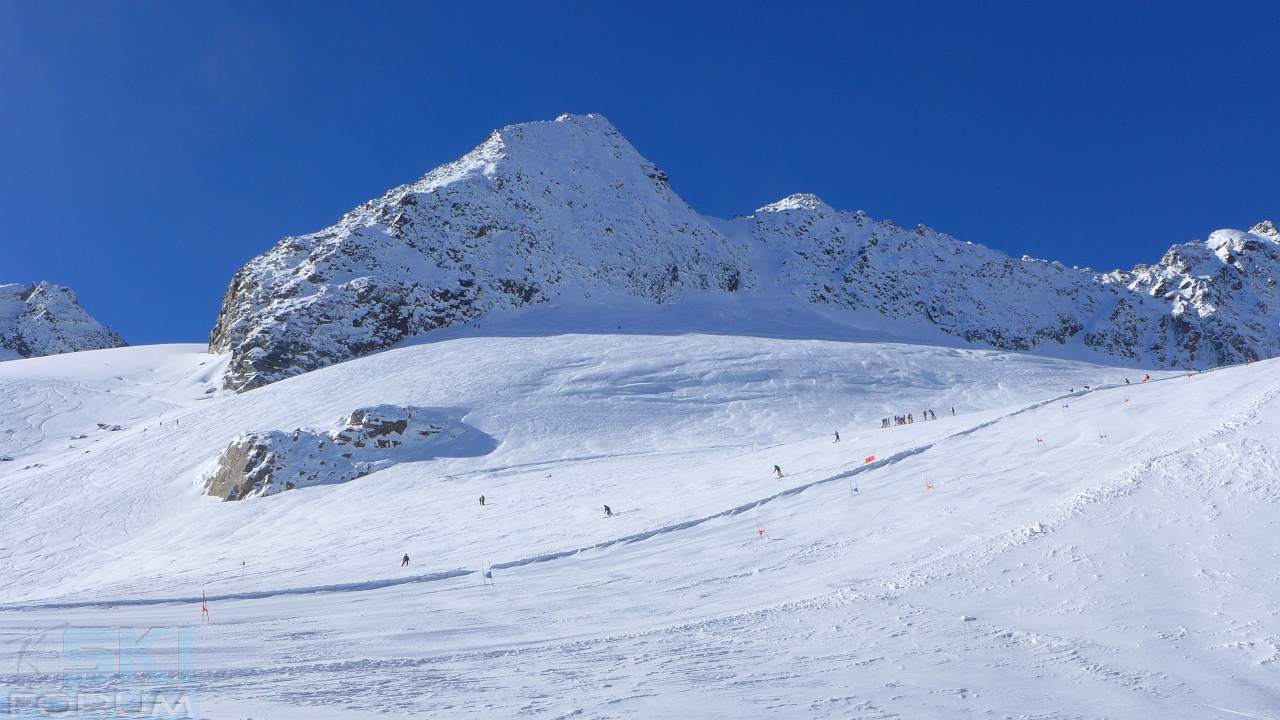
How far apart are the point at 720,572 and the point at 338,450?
2658cm

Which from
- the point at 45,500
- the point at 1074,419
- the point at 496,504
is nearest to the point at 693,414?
the point at 496,504

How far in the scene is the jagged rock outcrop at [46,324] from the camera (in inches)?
3912

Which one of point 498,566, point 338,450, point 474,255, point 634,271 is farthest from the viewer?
point 634,271

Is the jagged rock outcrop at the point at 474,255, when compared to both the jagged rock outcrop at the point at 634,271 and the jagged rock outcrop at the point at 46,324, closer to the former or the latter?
the jagged rock outcrop at the point at 634,271

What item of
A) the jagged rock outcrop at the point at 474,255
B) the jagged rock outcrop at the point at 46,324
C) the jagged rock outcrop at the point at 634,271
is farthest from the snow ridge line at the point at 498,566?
the jagged rock outcrop at the point at 46,324

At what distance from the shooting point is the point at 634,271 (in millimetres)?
89812

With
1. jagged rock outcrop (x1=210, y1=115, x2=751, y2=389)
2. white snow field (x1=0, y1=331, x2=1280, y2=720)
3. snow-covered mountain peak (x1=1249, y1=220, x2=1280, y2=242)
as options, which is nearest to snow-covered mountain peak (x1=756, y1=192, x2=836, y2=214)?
jagged rock outcrop (x1=210, y1=115, x2=751, y2=389)

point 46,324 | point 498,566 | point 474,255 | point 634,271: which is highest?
point 46,324

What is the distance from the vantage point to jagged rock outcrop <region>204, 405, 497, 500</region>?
113 feet

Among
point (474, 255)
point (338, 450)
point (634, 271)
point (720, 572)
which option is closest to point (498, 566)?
point (720, 572)

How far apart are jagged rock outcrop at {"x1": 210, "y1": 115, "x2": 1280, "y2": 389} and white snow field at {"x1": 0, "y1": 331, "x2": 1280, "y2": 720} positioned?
3584cm

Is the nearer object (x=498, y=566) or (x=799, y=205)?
(x=498, y=566)

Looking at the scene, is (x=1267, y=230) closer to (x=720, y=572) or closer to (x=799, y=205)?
(x=799, y=205)

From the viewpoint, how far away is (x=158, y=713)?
24.1 feet
